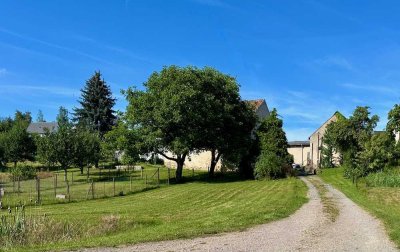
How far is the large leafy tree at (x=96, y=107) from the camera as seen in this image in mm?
73750

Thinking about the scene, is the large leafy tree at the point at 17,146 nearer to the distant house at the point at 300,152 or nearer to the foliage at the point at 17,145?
the foliage at the point at 17,145

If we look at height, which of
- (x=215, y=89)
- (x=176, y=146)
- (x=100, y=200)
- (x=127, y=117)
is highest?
(x=215, y=89)

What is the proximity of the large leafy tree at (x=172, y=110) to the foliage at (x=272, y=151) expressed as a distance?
560cm

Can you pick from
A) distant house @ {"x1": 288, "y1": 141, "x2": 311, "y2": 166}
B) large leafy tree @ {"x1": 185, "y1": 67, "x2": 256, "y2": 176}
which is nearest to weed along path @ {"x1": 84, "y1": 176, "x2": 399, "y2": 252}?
large leafy tree @ {"x1": 185, "y1": 67, "x2": 256, "y2": 176}

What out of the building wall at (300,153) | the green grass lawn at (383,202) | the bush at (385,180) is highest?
the building wall at (300,153)

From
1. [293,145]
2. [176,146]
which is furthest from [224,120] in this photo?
[293,145]

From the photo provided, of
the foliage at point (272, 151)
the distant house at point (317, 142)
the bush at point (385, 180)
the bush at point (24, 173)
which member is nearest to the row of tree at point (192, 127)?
the foliage at point (272, 151)

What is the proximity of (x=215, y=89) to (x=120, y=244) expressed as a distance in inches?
1291

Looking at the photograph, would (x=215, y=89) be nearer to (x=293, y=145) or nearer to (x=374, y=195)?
(x=374, y=195)

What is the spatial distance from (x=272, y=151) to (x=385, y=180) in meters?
14.8

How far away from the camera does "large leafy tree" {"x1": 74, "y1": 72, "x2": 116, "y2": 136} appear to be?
7375 cm

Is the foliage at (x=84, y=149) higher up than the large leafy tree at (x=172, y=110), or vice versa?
the large leafy tree at (x=172, y=110)

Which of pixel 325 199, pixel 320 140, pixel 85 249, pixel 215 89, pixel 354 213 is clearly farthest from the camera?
pixel 320 140

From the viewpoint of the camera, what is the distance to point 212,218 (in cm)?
1608
